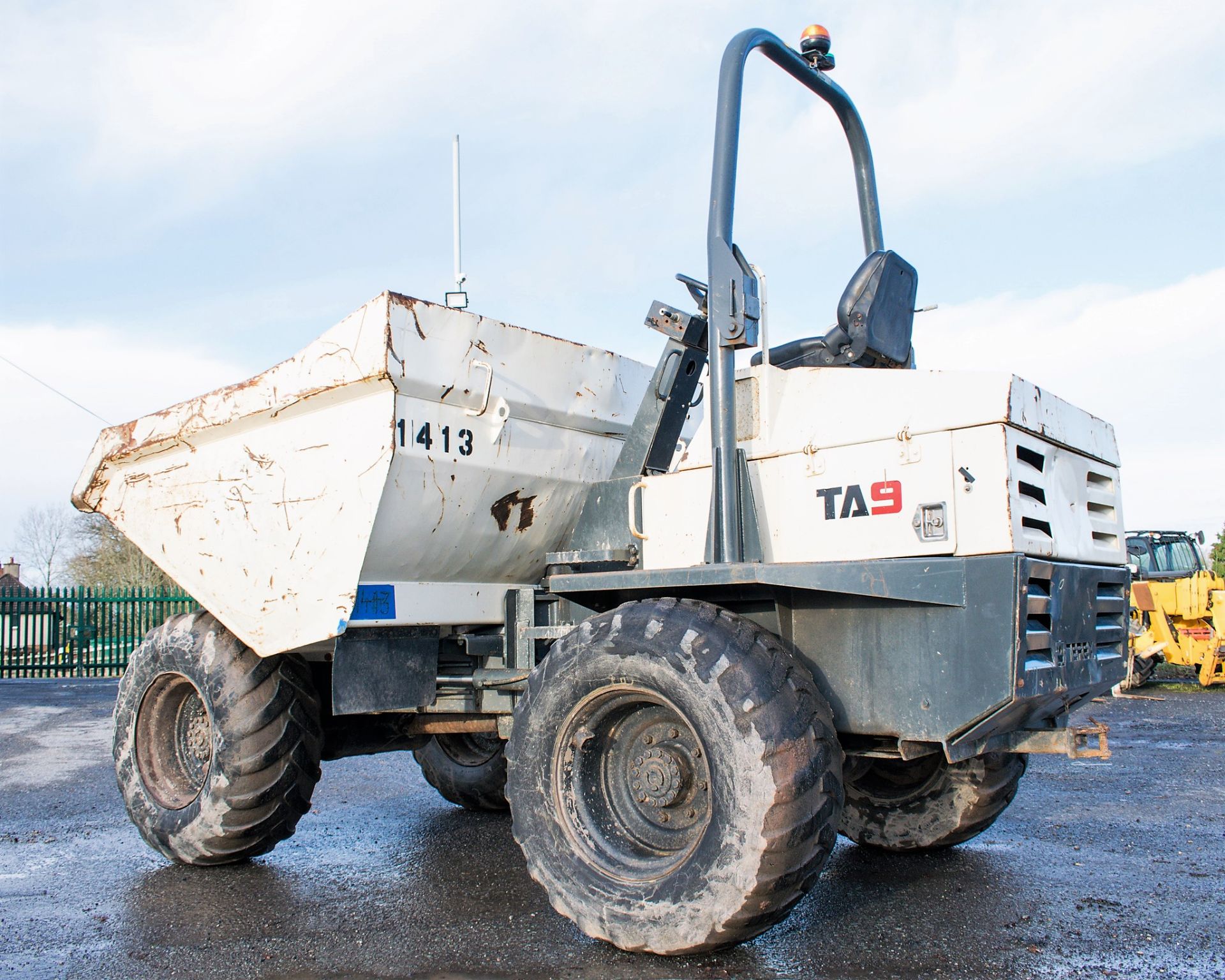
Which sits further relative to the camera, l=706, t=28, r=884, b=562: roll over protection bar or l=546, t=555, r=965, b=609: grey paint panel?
l=706, t=28, r=884, b=562: roll over protection bar

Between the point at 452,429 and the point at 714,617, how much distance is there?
1.49m

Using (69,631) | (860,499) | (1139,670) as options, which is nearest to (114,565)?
(69,631)

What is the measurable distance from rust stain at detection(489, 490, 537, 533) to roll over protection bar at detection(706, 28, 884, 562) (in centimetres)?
119

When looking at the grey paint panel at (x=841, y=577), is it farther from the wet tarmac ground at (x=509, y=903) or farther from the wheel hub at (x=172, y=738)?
the wheel hub at (x=172, y=738)

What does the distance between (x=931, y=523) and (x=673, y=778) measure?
1.28 metres

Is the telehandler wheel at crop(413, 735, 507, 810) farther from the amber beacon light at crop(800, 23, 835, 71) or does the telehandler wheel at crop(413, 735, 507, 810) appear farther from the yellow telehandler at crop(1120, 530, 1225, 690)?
the yellow telehandler at crop(1120, 530, 1225, 690)

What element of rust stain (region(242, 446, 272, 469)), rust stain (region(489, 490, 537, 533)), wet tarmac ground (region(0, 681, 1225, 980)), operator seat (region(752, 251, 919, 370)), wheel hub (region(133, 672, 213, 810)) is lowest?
wet tarmac ground (region(0, 681, 1225, 980))

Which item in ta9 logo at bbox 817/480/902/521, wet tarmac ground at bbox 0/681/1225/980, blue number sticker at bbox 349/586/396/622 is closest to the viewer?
ta9 logo at bbox 817/480/902/521

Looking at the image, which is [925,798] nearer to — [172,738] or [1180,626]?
[172,738]

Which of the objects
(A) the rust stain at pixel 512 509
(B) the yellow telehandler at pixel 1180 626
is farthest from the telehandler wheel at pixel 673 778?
(B) the yellow telehandler at pixel 1180 626

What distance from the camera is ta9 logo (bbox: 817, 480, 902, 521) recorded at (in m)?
3.43

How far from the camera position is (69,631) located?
2017 cm

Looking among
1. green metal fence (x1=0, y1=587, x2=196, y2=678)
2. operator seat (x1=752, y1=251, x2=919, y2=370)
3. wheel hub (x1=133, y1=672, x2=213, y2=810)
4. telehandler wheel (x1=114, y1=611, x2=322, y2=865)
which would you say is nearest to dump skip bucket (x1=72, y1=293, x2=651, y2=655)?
telehandler wheel (x1=114, y1=611, x2=322, y2=865)

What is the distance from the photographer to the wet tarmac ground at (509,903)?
360 cm
